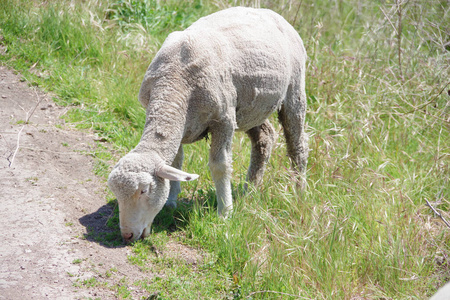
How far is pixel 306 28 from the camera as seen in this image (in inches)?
364

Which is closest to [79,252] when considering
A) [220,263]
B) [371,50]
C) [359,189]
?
[220,263]

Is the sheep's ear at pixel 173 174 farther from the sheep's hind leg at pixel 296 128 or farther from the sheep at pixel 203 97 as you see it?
the sheep's hind leg at pixel 296 128

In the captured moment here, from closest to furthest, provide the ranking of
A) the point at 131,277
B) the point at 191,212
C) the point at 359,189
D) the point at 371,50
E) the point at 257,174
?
1. the point at 131,277
2. the point at 191,212
3. the point at 359,189
4. the point at 257,174
5. the point at 371,50

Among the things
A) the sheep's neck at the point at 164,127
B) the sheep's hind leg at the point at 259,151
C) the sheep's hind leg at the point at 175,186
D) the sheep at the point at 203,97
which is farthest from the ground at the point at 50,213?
the sheep's hind leg at the point at 259,151

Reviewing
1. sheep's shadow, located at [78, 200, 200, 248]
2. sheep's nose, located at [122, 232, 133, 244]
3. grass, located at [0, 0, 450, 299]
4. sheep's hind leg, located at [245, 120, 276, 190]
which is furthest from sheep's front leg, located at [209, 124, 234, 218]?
sheep's nose, located at [122, 232, 133, 244]

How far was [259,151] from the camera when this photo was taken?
5668mm

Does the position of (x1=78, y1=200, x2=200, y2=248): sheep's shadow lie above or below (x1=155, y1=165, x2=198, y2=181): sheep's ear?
below

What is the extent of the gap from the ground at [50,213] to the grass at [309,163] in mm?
215

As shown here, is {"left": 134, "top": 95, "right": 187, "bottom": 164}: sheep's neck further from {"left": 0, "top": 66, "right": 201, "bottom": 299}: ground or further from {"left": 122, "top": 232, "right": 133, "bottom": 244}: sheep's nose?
{"left": 0, "top": 66, "right": 201, "bottom": 299}: ground

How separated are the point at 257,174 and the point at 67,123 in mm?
2461

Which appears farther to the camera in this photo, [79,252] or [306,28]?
[306,28]

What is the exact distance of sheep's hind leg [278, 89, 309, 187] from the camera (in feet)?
18.0

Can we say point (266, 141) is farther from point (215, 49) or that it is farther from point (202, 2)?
point (202, 2)

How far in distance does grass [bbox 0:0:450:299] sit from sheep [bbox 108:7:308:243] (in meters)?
0.50
